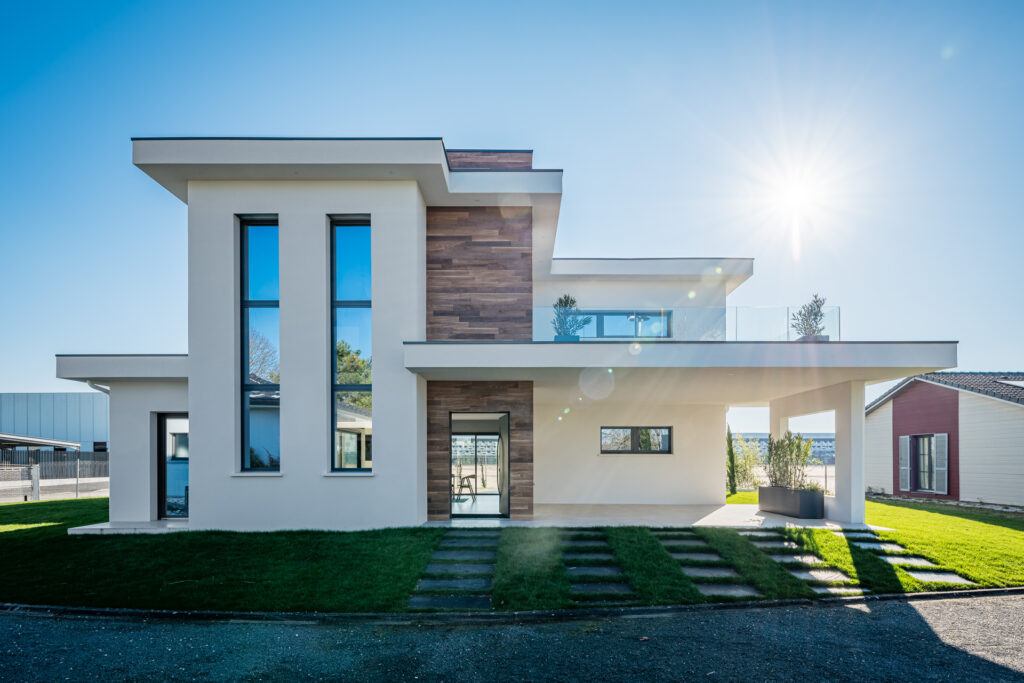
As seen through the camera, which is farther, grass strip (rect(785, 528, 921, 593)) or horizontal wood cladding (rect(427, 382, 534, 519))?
horizontal wood cladding (rect(427, 382, 534, 519))

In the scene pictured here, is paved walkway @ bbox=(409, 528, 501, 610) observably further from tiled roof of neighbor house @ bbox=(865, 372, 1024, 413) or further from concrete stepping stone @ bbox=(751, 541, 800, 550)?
tiled roof of neighbor house @ bbox=(865, 372, 1024, 413)

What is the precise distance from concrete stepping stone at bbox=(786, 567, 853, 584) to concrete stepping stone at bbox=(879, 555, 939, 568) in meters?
1.11

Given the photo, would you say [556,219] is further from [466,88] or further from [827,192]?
[827,192]

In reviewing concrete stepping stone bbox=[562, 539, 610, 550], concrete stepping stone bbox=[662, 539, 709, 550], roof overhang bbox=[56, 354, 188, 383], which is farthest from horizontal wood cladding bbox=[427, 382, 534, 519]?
roof overhang bbox=[56, 354, 188, 383]

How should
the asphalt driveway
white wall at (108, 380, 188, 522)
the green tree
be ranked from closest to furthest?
the asphalt driveway, white wall at (108, 380, 188, 522), the green tree

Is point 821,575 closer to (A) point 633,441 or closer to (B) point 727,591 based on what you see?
(B) point 727,591

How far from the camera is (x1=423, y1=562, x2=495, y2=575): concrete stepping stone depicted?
851 centimetres

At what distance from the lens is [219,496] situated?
34.4 feet

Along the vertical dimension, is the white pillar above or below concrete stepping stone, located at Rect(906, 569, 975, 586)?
above

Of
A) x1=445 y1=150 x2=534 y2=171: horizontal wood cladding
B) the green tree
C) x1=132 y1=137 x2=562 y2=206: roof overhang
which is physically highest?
x1=445 y1=150 x2=534 y2=171: horizontal wood cladding

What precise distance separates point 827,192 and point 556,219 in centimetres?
593

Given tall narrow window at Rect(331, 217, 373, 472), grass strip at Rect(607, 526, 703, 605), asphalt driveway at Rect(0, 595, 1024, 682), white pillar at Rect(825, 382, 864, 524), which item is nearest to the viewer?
asphalt driveway at Rect(0, 595, 1024, 682)

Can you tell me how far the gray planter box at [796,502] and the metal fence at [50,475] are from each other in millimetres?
19639

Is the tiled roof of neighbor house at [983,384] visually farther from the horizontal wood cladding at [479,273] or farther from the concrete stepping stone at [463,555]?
the concrete stepping stone at [463,555]
